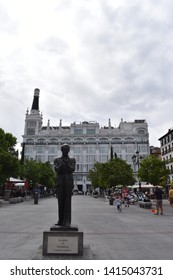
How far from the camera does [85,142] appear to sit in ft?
280

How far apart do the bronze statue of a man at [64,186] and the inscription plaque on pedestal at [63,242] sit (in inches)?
15.7

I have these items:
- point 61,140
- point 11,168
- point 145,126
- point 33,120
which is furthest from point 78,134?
point 11,168

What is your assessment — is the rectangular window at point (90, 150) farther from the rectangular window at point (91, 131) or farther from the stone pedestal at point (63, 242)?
the stone pedestal at point (63, 242)

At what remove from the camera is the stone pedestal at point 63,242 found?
16.0ft

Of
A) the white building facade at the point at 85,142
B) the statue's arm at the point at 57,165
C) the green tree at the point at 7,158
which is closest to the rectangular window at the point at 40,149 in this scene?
the white building facade at the point at 85,142

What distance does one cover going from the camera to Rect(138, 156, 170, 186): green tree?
102ft

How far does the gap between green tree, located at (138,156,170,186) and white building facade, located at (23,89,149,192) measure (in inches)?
1961

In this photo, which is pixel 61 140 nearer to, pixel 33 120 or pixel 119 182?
pixel 33 120

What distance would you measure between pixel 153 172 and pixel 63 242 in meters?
28.1

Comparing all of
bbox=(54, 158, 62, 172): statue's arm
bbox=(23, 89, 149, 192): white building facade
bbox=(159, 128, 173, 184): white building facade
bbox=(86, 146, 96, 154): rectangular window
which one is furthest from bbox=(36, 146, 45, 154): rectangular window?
bbox=(54, 158, 62, 172): statue's arm

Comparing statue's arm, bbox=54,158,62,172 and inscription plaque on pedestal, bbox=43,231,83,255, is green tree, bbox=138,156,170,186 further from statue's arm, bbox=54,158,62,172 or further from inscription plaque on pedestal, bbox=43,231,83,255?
inscription plaque on pedestal, bbox=43,231,83,255

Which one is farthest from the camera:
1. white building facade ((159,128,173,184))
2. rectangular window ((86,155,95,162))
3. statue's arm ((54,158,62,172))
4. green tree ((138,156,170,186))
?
rectangular window ((86,155,95,162))

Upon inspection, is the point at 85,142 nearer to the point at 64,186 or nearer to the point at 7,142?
the point at 7,142

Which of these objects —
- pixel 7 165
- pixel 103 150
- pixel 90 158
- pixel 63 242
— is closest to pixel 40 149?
pixel 90 158
